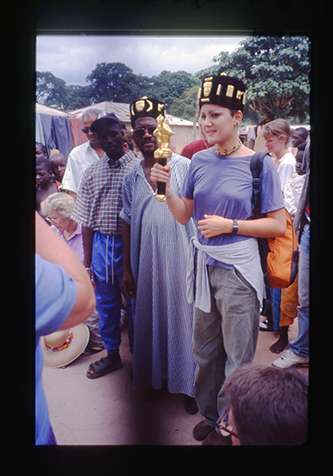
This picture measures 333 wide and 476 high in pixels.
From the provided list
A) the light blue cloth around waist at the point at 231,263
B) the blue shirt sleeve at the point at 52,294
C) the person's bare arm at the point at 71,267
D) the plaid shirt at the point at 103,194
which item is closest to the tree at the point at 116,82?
the plaid shirt at the point at 103,194

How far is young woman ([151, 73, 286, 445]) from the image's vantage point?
1.89m

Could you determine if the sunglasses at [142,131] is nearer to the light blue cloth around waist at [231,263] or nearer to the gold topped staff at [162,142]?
the gold topped staff at [162,142]

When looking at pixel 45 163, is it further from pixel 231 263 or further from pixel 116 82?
pixel 231 263

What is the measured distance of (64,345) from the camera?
2.17m

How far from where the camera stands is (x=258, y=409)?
1.33 meters

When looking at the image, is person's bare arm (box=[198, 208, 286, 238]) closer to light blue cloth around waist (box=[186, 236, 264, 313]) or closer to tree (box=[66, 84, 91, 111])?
light blue cloth around waist (box=[186, 236, 264, 313])

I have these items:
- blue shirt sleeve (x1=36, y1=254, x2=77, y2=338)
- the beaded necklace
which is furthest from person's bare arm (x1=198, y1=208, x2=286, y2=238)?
blue shirt sleeve (x1=36, y1=254, x2=77, y2=338)

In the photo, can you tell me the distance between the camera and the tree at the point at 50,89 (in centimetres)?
197

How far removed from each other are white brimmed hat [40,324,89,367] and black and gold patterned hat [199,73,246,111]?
5.34 feet

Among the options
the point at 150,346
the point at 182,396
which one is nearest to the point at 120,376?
the point at 150,346

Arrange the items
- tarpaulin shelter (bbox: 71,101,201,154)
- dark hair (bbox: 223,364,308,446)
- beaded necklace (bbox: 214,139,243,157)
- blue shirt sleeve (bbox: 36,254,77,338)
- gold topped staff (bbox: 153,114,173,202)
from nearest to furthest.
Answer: blue shirt sleeve (bbox: 36,254,77,338) → dark hair (bbox: 223,364,308,446) → gold topped staff (bbox: 153,114,173,202) → beaded necklace (bbox: 214,139,243,157) → tarpaulin shelter (bbox: 71,101,201,154)
